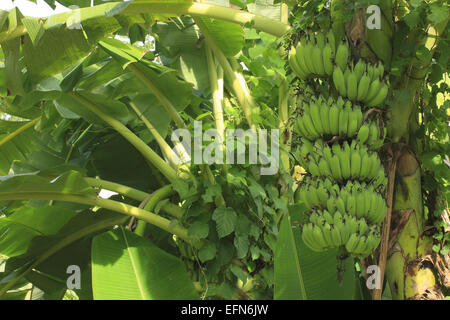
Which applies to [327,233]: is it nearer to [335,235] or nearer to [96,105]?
[335,235]

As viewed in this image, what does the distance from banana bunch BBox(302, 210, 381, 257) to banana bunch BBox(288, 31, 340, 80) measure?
14.2 inches

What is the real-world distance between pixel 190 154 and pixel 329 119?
2.62 feet

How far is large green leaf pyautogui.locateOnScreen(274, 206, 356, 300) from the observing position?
4.35 ft

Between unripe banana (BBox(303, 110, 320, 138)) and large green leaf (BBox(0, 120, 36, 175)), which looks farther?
large green leaf (BBox(0, 120, 36, 175))

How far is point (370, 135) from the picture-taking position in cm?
119

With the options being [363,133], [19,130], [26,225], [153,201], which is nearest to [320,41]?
[363,133]

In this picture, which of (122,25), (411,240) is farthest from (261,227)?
(122,25)

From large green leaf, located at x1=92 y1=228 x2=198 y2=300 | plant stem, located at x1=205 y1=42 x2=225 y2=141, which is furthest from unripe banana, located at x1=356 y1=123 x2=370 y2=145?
plant stem, located at x1=205 y1=42 x2=225 y2=141

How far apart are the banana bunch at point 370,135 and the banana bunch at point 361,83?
0.07 metres

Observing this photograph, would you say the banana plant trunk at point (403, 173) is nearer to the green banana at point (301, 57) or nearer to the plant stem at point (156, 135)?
the green banana at point (301, 57)

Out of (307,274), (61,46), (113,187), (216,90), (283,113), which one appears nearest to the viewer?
(307,274)

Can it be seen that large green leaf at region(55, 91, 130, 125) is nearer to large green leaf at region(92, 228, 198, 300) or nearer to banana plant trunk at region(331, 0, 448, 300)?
large green leaf at region(92, 228, 198, 300)

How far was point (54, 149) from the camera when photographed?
9.00 feet
